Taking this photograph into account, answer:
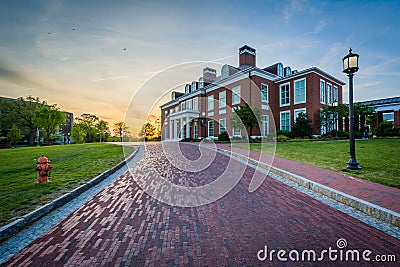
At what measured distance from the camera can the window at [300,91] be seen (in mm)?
23406

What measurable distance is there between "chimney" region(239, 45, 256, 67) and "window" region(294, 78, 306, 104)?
897 centimetres

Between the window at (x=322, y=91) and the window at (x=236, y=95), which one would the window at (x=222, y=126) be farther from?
the window at (x=322, y=91)

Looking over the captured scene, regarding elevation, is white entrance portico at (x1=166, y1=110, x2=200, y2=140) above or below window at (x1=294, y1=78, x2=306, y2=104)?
below

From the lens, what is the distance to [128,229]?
320 cm

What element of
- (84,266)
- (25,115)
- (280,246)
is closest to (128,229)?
(84,266)

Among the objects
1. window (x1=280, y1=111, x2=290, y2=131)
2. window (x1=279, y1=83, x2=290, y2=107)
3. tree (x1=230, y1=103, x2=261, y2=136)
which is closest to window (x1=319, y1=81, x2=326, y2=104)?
window (x1=279, y1=83, x2=290, y2=107)

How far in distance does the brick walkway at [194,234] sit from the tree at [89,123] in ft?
185

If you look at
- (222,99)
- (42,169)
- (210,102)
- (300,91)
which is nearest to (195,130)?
(210,102)

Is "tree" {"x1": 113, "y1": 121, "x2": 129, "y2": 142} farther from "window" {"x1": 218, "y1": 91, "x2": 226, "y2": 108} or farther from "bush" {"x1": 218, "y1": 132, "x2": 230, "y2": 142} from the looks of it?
"window" {"x1": 218, "y1": 91, "x2": 226, "y2": 108}

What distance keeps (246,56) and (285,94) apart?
29.8 feet

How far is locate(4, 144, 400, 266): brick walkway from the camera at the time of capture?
8.03 ft

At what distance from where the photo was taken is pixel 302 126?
72.7ft

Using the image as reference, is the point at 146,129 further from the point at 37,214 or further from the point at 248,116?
the point at 37,214

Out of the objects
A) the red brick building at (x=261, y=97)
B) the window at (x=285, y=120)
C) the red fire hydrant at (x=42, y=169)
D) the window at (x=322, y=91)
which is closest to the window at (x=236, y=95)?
the red brick building at (x=261, y=97)
